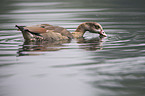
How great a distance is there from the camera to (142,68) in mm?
6480

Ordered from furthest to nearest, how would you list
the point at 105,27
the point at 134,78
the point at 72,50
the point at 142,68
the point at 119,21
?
the point at 119,21 < the point at 105,27 < the point at 72,50 < the point at 142,68 < the point at 134,78

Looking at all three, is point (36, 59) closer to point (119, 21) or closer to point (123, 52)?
point (123, 52)

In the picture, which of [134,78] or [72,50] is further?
[72,50]

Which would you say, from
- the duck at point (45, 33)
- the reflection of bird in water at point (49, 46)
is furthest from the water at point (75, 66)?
the duck at point (45, 33)

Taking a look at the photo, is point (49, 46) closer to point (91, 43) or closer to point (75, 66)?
point (91, 43)

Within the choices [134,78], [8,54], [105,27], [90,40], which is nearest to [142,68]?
[134,78]

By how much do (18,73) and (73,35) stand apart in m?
4.82

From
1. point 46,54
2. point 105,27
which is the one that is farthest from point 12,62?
point 105,27

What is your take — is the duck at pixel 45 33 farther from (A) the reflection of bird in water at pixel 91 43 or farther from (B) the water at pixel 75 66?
(A) the reflection of bird in water at pixel 91 43

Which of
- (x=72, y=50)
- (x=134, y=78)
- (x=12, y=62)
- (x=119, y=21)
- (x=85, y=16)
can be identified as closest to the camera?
(x=134, y=78)

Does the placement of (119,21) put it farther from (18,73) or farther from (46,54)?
(18,73)

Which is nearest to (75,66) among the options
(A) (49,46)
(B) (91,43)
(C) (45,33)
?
(A) (49,46)

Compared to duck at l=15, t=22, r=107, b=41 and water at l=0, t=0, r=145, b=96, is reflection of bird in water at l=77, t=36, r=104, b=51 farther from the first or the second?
duck at l=15, t=22, r=107, b=41

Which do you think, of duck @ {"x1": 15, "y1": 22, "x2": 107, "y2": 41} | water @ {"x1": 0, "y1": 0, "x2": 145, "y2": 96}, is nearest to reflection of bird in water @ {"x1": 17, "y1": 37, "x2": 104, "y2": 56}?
water @ {"x1": 0, "y1": 0, "x2": 145, "y2": 96}
